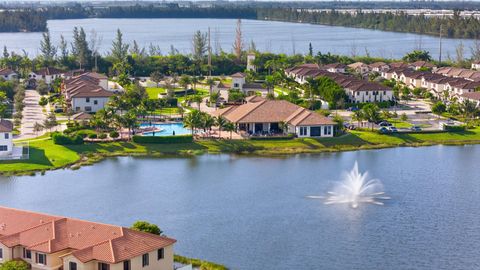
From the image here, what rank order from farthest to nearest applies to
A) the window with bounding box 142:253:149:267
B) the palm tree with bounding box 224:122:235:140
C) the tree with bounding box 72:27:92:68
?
the tree with bounding box 72:27:92:68
the palm tree with bounding box 224:122:235:140
the window with bounding box 142:253:149:267

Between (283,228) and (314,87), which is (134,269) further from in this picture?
(314,87)

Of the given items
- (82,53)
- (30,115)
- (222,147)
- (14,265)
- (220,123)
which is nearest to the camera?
(14,265)

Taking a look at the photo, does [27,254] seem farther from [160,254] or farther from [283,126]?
[283,126]

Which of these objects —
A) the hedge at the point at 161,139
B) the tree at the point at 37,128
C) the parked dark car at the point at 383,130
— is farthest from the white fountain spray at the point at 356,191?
the tree at the point at 37,128

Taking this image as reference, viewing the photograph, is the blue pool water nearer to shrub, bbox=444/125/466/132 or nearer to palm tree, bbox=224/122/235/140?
palm tree, bbox=224/122/235/140

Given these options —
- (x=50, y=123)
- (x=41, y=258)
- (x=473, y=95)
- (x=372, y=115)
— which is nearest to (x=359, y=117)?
(x=372, y=115)

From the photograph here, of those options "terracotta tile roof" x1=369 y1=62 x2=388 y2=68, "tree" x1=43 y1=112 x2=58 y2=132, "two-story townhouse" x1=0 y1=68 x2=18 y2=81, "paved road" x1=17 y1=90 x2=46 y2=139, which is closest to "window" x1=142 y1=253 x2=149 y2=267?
"paved road" x1=17 y1=90 x2=46 y2=139

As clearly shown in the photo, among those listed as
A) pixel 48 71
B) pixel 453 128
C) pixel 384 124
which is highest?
pixel 48 71

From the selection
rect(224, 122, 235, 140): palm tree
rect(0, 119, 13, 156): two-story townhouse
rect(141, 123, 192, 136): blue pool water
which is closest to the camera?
rect(0, 119, 13, 156): two-story townhouse
